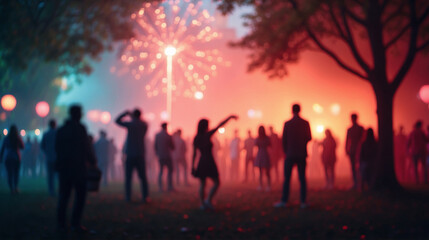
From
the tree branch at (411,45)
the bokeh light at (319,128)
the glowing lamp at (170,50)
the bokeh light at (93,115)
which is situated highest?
the glowing lamp at (170,50)

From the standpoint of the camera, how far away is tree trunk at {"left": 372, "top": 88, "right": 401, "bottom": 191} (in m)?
12.4

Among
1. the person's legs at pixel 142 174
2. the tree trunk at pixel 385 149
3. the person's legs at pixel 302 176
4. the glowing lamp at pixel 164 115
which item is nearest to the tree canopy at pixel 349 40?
the tree trunk at pixel 385 149

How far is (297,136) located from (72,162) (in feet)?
15.2

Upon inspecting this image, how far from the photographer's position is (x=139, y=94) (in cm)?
5869

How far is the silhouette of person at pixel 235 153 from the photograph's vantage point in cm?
2019

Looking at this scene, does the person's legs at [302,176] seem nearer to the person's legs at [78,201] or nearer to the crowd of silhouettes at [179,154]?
the crowd of silhouettes at [179,154]

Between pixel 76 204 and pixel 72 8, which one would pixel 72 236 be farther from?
pixel 72 8

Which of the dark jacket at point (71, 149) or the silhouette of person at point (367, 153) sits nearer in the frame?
the dark jacket at point (71, 149)

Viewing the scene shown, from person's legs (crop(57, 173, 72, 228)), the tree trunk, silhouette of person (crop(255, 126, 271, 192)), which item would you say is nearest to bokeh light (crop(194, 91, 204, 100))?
silhouette of person (crop(255, 126, 271, 192))

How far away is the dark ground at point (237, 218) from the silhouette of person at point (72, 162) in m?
0.41

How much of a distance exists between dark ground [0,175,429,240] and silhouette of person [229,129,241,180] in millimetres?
8040

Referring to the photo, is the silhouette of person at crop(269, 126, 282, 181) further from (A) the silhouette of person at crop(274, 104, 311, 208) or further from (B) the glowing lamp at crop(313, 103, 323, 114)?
(B) the glowing lamp at crop(313, 103, 323, 114)

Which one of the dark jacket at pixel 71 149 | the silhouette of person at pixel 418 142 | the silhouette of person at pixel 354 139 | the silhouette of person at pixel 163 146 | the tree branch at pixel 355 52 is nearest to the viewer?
the dark jacket at pixel 71 149

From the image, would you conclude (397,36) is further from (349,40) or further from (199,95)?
(199,95)
